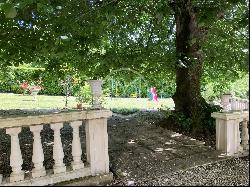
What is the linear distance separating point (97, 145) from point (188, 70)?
A: 4.96 metres

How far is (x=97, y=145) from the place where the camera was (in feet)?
18.3

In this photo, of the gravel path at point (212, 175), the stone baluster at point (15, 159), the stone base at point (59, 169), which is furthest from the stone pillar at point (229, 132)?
the stone baluster at point (15, 159)

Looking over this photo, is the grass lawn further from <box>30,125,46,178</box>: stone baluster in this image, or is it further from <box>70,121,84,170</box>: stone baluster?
<box>30,125,46,178</box>: stone baluster

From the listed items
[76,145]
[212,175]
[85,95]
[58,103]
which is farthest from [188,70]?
[58,103]

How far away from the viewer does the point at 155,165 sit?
6195 millimetres

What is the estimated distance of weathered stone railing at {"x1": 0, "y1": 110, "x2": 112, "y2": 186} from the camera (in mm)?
5113

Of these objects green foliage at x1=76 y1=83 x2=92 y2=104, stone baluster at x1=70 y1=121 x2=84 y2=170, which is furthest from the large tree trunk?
green foliage at x1=76 y1=83 x2=92 y2=104

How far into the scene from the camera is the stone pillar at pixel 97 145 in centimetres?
553

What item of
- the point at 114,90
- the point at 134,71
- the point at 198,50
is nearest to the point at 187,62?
the point at 198,50

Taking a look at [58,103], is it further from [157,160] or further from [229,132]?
[229,132]

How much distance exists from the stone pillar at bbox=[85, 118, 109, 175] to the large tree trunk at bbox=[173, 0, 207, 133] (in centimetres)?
421

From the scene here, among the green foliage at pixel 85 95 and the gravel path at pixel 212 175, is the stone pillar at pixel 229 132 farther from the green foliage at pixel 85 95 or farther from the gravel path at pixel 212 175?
the green foliage at pixel 85 95

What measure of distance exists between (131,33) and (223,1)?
4.99m

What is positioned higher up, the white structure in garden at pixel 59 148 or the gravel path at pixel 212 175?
the white structure in garden at pixel 59 148
